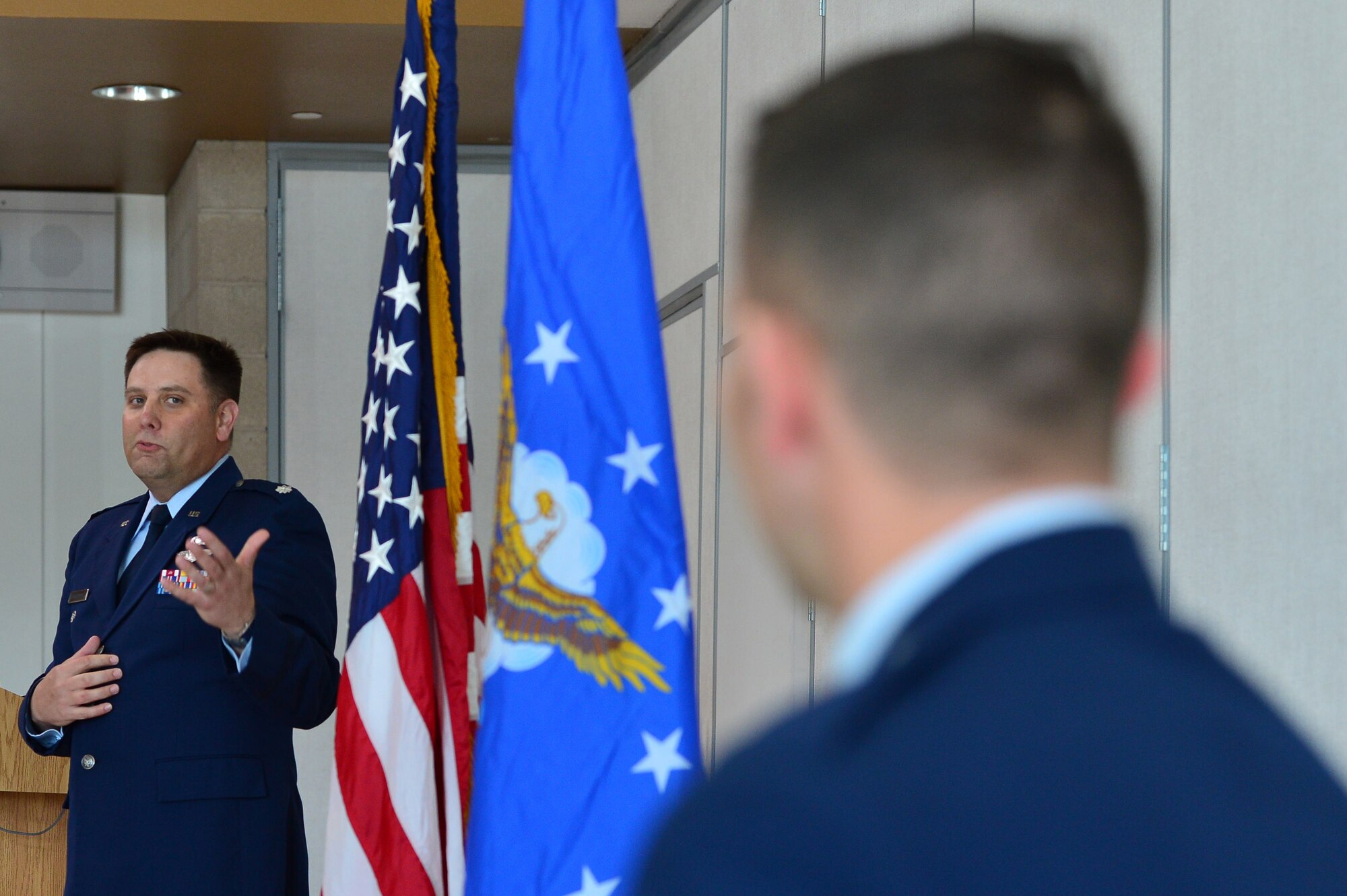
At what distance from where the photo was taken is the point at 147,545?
8.90 feet

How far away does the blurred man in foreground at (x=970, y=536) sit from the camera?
41cm

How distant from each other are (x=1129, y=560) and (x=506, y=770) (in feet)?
3.11

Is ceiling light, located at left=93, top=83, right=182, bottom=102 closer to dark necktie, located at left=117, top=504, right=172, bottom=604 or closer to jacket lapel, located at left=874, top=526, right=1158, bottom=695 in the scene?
dark necktie, located at left=117, top=504, right=172, bottom=604

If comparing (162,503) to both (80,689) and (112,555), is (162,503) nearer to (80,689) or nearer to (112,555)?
(112,555)

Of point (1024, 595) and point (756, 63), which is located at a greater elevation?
point (756, 63)

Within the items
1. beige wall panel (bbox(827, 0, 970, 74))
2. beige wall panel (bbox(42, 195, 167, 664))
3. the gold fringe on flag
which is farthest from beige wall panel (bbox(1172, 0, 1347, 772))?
beige wall panel (bbox(42, 195, 167, 664))

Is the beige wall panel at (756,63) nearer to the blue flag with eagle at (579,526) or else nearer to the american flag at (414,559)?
the american flag at (414,559)

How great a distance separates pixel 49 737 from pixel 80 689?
0.56ft

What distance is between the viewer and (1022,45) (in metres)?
0.52

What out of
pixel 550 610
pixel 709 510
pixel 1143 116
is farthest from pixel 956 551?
pixel 709 510

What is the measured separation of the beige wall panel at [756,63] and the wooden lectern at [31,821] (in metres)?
1.84

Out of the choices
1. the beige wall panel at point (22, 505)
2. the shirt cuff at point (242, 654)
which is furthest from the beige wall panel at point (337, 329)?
the shirt cuff at point (242, 654)

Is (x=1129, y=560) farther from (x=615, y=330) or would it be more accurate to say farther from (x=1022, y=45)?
(x=615, y=330)

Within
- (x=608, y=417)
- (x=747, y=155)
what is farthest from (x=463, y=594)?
(x=747, y=155)
